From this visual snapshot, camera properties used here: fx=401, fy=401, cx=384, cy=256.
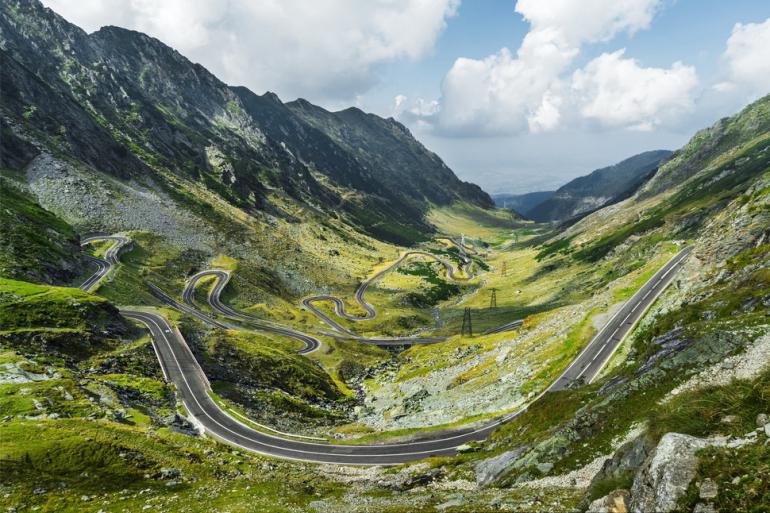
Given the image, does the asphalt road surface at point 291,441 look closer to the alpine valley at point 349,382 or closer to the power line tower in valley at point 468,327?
the alpine valley at point 349,382

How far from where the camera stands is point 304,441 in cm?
5575

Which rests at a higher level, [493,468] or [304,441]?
[493,468]

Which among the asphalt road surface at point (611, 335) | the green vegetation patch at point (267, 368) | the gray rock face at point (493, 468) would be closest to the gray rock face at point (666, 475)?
the gray rock face at point (493, 468)

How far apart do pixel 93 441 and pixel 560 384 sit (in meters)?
53.5

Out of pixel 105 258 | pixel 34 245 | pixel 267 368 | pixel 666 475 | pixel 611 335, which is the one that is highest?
pixel 34 245

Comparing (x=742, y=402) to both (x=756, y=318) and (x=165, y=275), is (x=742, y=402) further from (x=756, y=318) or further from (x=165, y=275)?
(x=165, y=275)

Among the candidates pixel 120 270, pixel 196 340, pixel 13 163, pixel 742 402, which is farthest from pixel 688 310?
pixel 13 163

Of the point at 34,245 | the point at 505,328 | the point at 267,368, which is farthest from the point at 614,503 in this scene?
the point at 34,245

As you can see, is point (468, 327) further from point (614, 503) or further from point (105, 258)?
point (614, 503)

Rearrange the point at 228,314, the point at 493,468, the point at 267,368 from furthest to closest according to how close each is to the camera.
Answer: the point at 228,314 → the point at 267,368 → the point at 493,468

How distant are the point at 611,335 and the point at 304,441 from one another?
50.4m

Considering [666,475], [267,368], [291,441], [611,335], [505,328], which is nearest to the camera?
[666,475]

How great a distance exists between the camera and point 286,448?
173 ft

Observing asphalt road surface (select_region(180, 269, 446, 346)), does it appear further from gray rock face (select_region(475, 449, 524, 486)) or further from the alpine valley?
gray rock face (select_region(475, 449, 524, 486))
